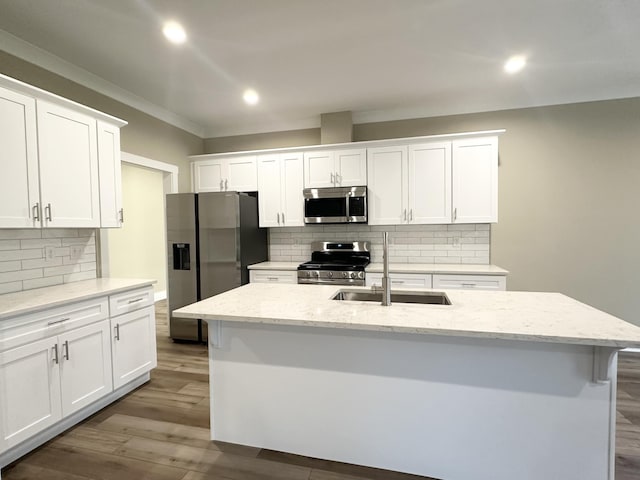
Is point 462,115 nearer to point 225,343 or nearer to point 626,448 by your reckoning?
point 626,448

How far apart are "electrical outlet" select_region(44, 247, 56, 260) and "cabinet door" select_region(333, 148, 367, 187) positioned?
281 cm

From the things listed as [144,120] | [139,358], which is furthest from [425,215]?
[144,120]

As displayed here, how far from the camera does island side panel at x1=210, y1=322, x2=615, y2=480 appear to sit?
145 cm

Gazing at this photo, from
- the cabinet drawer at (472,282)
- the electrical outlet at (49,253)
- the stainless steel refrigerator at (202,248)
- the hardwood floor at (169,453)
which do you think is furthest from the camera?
the stainless steel refrigerator at (202,248)

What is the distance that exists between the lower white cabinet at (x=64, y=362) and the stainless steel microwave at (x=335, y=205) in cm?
202

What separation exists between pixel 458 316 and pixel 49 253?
9.92 ft

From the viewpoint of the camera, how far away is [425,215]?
3.63 metres

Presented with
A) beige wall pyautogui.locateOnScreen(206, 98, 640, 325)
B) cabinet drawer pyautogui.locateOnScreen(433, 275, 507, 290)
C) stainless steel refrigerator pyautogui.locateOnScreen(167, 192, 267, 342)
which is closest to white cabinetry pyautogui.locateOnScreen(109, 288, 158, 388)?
stainless steel refrigerator pyautogui.locateOnScreen(167, 192, 267, 342)

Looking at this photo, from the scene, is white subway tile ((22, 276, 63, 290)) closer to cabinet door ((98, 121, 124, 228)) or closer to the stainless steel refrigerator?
cabinet door ((98, 121, 124, 228))

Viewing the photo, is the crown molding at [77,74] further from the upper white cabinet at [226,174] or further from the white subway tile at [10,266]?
the white subway tile at [10,266]

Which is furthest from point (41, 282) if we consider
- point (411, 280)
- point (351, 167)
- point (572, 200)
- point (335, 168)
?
point (572, 200)

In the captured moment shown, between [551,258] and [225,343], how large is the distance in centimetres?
363

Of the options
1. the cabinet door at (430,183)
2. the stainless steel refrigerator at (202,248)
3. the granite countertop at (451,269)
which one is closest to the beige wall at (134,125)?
the stainless steel refrigerator at (202,248)

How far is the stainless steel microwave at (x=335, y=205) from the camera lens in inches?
146
